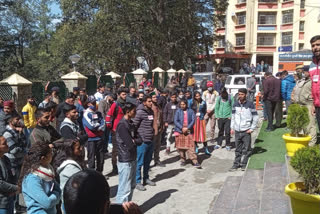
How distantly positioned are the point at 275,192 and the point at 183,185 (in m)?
2.26

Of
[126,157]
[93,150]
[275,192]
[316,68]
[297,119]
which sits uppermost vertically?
[316,68]

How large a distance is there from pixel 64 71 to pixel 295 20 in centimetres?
3037

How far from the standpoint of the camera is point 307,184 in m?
3.80

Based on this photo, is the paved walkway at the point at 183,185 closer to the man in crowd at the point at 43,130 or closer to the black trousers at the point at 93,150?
the black trousers at the point at 93,150

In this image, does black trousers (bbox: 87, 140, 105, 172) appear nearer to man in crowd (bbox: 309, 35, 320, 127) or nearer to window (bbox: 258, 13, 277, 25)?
man in crowd (bbox: 309, 35, 320, 127)

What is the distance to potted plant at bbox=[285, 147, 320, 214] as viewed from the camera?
360cm

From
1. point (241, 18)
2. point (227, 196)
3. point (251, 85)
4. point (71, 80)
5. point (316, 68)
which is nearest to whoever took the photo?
point (316, 68)

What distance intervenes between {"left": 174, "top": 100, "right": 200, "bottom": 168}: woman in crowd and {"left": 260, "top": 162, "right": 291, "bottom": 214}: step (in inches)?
82.9

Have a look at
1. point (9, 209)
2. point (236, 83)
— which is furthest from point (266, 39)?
point (9, 209)

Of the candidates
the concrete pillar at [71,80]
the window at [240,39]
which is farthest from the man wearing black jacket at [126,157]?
the window at [240,39]

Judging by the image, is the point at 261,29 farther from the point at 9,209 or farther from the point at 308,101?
the point at 9,209

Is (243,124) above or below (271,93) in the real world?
below

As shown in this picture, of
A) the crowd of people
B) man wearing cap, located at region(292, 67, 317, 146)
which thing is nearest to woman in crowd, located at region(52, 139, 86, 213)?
the crowd of people

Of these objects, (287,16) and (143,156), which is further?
(287,16)
